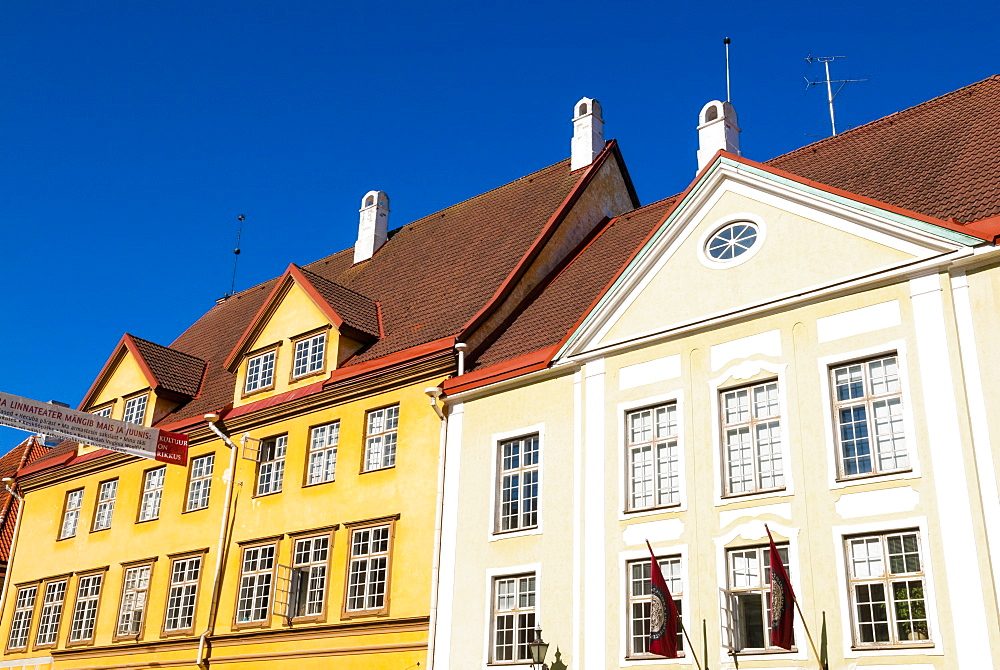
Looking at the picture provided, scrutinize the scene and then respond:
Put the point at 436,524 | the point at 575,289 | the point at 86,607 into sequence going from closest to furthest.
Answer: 1. the point at 436,524
2. the point at 575,289
3. the point at 86,607

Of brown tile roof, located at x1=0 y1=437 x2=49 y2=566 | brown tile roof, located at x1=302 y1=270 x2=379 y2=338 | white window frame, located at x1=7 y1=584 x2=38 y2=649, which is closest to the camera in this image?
brown tile roof, located at x1=302 y1=270 x2=379 y2=338

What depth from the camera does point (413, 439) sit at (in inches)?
861

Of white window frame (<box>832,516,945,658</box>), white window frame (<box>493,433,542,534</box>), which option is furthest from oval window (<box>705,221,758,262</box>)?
white window frame (<box>832,516,945,658</box>)

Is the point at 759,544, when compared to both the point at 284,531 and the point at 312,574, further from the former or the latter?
the point at 284,531

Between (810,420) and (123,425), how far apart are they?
52.1 feet

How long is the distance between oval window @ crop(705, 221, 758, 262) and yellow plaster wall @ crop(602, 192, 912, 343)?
0.20m

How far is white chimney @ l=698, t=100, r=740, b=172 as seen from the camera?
25406 millimetres

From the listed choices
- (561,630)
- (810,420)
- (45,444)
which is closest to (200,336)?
(45,444)

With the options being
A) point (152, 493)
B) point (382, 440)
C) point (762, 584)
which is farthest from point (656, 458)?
point (152, 493)

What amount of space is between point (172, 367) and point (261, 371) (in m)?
5.22

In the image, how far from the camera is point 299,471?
23984 millimetres

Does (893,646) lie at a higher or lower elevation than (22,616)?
lower

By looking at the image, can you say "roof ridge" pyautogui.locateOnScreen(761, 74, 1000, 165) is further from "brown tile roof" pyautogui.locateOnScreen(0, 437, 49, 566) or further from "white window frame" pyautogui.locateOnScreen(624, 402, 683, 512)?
"brown tile roof" pyautogui.locateOnScreen(0, 437, 49, 566)

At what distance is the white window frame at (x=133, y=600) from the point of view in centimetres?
2598
